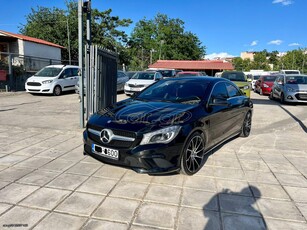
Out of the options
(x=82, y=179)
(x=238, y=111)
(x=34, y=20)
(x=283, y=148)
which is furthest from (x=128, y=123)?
(x=34, y=20)

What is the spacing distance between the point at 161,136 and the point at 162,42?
51598 millimetres

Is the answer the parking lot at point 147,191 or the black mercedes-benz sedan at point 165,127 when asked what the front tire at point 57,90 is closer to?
the parking lot at point 147,191

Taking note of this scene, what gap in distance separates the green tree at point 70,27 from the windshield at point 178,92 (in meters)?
30.9

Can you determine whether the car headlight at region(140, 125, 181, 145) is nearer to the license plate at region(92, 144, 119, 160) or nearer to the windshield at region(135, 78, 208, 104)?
the license plate at region(92, 144, 119, 160)

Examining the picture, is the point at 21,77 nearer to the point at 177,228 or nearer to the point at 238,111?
the point at 238,111

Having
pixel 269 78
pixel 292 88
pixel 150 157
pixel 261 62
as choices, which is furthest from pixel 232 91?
pixel 261 62

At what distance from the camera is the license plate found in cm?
345

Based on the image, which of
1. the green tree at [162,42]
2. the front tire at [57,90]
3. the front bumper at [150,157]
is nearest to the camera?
the front bumper at [150,157]

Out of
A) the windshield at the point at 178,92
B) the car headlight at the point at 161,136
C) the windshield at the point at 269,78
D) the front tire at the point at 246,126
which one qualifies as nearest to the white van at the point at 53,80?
the windshield at the point at 178,92

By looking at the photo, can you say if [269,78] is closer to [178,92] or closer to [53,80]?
[53,80]

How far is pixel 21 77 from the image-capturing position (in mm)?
16062

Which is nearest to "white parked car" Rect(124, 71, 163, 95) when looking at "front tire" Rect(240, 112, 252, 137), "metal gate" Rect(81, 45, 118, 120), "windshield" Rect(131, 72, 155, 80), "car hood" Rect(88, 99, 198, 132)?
"windshield" Rect(131, 72, 155, 80)

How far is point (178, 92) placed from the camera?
4734 millimetres

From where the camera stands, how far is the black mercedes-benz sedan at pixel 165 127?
11.0 feet
